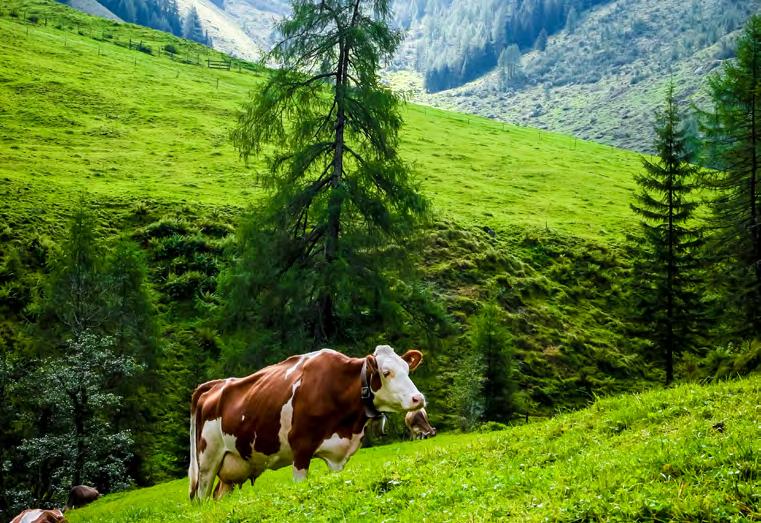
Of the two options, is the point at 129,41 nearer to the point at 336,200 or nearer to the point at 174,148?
the point at 174,148

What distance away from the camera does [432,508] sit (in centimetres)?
629

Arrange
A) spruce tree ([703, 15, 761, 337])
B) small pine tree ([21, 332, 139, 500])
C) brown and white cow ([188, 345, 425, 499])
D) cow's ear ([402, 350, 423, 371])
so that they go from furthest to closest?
spruce tree ([703, 15, 761, 337]), small pine tree ([21, 332, 139, 500]), cow's ear ([402, 350, 423, 371]), brown and white cow ([188, 345, 425, 499])

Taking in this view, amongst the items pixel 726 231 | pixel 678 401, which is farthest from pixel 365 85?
pixel 726 231

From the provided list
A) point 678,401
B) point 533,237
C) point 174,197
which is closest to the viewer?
point 678,401

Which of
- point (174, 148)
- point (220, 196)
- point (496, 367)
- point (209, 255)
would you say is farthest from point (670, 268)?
point (174, 148)

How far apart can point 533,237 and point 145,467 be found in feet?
131

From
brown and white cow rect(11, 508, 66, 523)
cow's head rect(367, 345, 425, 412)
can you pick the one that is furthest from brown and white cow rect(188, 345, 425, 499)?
brown and white cow rect(11, 508, 66, 523)

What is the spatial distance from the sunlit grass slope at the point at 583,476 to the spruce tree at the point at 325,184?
12.6 metres

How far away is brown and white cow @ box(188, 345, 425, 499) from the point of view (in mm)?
9539

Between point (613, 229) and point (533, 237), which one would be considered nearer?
point (533, 237)

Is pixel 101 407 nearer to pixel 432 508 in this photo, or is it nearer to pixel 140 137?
pixel 432 508

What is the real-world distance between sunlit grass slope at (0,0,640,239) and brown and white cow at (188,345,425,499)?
28.5 metres

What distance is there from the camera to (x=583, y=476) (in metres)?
6.09

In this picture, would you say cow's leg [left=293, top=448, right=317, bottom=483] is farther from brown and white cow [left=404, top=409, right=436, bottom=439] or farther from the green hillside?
the green hillside
